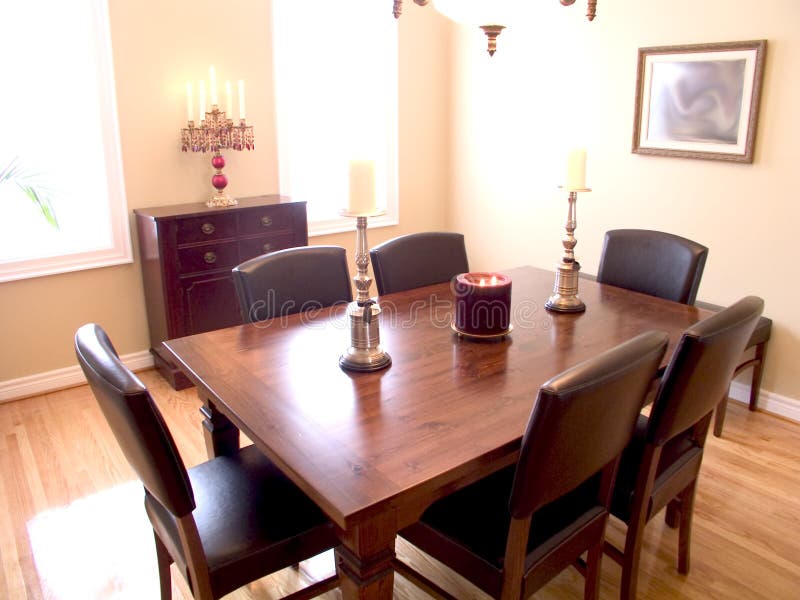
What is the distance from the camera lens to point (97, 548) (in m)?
2.27

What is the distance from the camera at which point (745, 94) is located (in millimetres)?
3018

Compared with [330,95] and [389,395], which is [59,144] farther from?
[389,395]

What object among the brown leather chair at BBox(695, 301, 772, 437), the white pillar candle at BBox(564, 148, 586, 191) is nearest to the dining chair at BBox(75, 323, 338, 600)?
the white pillar candle at BBox(564, 148, 586, 191)

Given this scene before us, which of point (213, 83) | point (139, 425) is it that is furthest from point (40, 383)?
point (139, 425)

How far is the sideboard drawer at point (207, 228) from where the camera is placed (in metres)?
3.30

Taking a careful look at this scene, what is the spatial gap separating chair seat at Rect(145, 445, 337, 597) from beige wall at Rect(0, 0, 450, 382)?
198 cm

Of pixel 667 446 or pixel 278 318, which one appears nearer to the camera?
pixel 667 446

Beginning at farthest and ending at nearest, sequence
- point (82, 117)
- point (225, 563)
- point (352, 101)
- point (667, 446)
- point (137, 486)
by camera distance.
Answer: point (352, 101)
point (82, 117)
point (137, 486)
point (667, 446)
point (225, 563)

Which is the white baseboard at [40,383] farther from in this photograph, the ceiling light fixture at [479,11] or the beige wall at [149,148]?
the ceiling light fixture at [479,11]

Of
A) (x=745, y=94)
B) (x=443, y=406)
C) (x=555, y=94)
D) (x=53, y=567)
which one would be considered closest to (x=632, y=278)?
(x=745, y=94)

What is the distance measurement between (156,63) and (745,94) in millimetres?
2807

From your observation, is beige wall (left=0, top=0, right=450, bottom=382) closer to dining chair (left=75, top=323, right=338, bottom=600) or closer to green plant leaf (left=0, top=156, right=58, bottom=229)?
green plant leaf (left=0, top=156, right=58, bottom=229)

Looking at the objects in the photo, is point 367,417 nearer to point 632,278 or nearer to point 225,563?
point 225,563

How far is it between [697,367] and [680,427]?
Answer: 19cm
